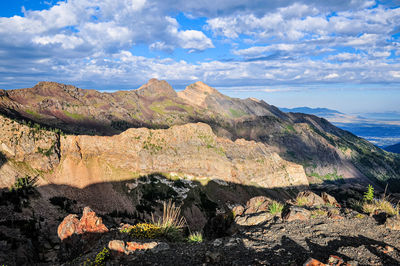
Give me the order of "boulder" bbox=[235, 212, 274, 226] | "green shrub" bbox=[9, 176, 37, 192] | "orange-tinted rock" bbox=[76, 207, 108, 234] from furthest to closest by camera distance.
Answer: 1. "green shrub" bbox=[9, 176, 37, 192]
2. "orange-tinted rock" bbox=[76, 207, 108, 234]
3. "boulder" bbox=[235, 212, 274, 226]

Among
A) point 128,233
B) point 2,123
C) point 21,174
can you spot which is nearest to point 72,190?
point 21,174

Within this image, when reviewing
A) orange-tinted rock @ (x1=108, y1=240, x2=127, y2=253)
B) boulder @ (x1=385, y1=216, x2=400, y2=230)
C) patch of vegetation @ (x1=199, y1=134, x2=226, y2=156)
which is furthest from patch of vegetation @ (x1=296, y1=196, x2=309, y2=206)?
patch of vegetation @ (x1=199, y1=134, x2=226, y2=156)

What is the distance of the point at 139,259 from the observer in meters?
11.6

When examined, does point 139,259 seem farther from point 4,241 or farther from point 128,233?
point 4,241

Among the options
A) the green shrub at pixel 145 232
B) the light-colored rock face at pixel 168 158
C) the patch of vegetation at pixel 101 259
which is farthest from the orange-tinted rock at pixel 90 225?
the light-colored rock face at pixel 168 158

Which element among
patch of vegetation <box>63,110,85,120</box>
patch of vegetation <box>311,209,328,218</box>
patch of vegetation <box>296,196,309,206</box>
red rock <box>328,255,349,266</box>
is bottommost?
patch of vegetation <box>296,196,309,206</box>

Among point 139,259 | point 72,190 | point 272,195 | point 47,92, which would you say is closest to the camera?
point 139,259

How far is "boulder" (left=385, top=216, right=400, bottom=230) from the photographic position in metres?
12.2

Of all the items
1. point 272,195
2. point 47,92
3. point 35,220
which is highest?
point 47,92

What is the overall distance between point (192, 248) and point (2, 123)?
6783 centimetres

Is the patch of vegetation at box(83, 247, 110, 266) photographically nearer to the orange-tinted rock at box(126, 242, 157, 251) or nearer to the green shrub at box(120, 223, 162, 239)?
the orange-tinted rock at box(126, 242, 157, 251)

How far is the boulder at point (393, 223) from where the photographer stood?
40.1 ft

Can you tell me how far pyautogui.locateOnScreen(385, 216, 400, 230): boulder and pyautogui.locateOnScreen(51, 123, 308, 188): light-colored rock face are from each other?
62991 millimetres

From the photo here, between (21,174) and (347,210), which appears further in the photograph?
(21,174)
